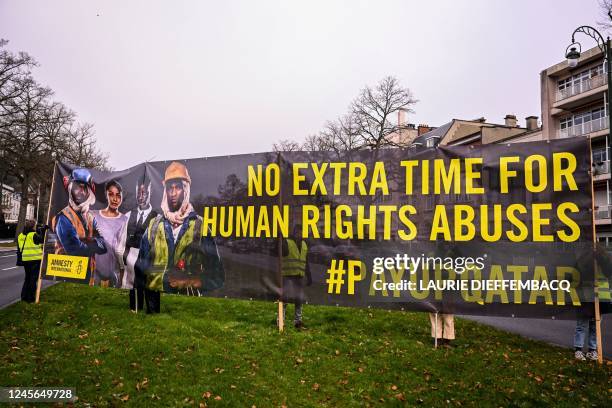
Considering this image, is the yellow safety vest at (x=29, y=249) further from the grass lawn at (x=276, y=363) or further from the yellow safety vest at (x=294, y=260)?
the yellow safety vest at (x=294, y=260)

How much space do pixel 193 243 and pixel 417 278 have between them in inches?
158

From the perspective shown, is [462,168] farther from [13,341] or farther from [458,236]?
[13,341]

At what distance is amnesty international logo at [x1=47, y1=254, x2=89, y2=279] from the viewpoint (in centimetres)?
934

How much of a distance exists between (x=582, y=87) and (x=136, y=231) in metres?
41.9

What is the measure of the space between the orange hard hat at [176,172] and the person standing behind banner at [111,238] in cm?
134

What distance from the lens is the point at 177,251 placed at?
26.9 feet

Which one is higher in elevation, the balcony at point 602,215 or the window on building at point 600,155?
the window on building at point 600,155

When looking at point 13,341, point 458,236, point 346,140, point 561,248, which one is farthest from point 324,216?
point 346,140

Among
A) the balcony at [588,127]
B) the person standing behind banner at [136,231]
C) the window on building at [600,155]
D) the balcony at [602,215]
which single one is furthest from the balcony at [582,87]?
the person standing behind banner at [136,231]

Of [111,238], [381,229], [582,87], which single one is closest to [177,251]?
[111,238]

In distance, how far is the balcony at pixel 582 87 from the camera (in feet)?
121

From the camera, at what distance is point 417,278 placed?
664 cm

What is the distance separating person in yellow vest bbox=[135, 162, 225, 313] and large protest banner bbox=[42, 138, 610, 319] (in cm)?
2

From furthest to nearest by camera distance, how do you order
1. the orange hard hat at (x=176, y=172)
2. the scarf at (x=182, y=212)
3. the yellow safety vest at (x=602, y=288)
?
the orange hard hat at (x=176, y=172)
the scarf at (x=182, y=212)
the yellow safety vest at (x=602, y=288)
